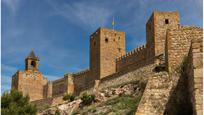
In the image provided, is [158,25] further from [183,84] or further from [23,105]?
[183,84]

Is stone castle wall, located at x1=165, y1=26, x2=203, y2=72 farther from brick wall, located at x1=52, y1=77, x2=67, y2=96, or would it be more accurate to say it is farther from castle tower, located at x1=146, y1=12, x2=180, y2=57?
brick wall, located at x1=52, y1=77, x2=67, y2=96

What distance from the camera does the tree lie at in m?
22.4

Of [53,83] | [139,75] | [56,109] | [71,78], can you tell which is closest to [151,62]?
[139,75]

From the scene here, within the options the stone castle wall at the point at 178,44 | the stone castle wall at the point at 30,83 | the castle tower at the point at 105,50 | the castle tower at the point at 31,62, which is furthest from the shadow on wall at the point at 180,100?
Result: the castle tower at the point at 31,62

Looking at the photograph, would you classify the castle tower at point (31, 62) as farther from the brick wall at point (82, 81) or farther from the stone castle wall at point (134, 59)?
the stone castle wall at point (134, 59)

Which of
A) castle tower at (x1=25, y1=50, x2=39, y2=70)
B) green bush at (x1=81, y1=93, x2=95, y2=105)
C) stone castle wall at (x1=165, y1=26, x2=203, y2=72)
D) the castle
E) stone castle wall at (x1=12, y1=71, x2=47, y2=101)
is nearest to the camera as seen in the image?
stone castle wall at (x1=165, y1=26, x2=203, y2=72)

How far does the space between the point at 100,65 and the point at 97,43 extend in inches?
115

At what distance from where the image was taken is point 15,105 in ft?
75.5

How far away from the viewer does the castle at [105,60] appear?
37.8m

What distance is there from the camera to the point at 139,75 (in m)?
36.5

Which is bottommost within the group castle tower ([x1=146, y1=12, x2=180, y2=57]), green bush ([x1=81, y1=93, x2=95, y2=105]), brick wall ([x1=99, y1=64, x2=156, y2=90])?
green bush ([x1=81, y1=93, x2=95, y2=105])

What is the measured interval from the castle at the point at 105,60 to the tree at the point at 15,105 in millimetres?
7279

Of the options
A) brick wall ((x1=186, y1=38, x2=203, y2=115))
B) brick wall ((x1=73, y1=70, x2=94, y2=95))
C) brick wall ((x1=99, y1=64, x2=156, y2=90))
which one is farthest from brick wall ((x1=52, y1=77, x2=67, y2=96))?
brick wall ((x1=186, y1=38, x2=203, y2=115))

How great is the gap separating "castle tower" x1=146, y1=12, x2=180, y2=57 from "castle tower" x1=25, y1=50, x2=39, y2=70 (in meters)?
28.0
